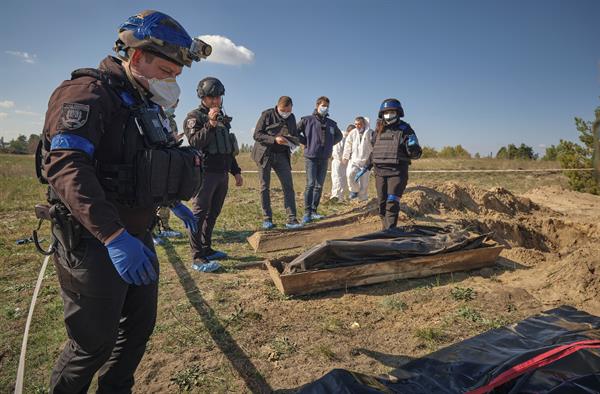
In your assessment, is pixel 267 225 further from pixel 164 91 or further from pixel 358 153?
pixel 164 91

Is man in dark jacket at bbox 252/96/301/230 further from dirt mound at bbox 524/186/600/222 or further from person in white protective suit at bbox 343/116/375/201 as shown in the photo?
dirt mound at bbox 524/186/600/222

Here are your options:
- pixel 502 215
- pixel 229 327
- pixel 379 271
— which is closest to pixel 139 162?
pixel 229 327

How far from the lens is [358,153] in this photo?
9.55 meters

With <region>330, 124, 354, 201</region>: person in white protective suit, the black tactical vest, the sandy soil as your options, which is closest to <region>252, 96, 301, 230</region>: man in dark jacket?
the black tactical vest

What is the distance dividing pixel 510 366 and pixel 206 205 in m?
3.68

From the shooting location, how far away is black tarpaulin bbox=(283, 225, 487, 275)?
4086mm

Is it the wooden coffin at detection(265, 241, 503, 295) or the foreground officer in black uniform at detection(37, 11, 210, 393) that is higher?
the foreground officer in black uniform at detection(37, 11, 210, 393)

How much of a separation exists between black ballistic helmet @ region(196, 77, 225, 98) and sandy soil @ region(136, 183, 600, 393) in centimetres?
227

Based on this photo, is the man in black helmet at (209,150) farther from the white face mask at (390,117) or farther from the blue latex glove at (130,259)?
the blue latex glove at (130,259)

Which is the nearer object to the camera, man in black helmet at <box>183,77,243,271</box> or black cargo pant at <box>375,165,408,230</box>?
man in black helmet at <box>183,77,243,271</box>

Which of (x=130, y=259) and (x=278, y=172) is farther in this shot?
(x=278, y=172)

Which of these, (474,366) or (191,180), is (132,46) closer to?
(191,180)

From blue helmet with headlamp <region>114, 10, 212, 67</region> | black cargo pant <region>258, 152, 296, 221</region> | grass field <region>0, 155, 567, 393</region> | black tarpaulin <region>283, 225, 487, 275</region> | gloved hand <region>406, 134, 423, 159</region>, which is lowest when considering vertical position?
grass field <region>0, 155, 567, 393</region>

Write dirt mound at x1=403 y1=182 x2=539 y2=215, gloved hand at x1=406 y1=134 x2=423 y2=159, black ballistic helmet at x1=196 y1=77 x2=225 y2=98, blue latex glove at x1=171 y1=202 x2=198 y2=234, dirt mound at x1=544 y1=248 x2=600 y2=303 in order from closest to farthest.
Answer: blue latex glove at x1=171 y1=202 x2=198 y2=234
dirt mound at x1=544 y1=248 x2=600 y2=303
black ballistic helmet at x1=196 y1=77 x2=225 y2=98
gloved hand at x1=406 y1=134 x2=423 y2=159
dirt mound at x1=403 y1=182 x2=539 y2=215
